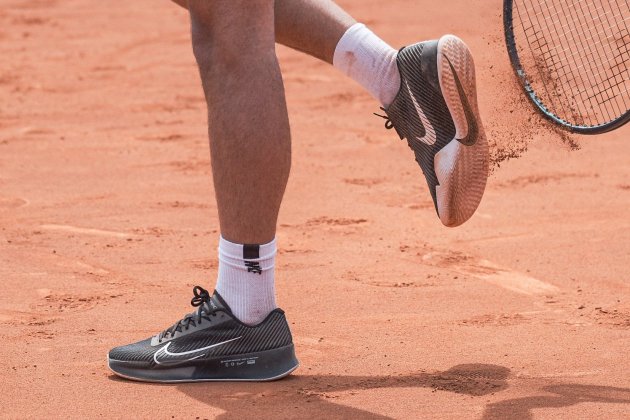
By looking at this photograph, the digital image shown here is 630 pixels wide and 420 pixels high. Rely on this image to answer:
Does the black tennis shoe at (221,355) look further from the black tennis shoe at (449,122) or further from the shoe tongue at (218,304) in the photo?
the black tennis shoe at (449,122)

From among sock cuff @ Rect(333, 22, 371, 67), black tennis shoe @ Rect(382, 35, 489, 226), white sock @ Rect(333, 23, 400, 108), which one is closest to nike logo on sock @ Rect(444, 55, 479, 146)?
black tennis shoe @ Rect(382, 35, 489, 226)

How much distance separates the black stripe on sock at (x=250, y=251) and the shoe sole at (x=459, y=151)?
1.44 feet

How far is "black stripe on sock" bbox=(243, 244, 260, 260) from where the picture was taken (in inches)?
89.0

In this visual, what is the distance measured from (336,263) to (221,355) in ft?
3.15

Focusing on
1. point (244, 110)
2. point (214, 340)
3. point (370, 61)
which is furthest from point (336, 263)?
point (244, 110)

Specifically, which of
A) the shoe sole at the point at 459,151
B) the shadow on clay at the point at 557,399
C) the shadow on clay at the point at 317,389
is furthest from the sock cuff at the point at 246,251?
the shadow on clay at the point at 557,399

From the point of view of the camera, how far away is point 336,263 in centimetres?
326

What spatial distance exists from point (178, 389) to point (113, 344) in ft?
1.12

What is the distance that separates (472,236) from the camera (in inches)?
139

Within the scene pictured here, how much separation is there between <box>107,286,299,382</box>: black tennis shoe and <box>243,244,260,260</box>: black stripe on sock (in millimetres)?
144

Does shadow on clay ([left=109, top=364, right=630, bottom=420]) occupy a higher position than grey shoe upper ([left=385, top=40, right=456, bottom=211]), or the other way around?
grey shoe upper ([left=385, top=40, right=456, bottom=211])

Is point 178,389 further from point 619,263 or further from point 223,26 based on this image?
point 619,263

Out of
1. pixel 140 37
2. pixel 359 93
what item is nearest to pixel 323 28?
pixel 359 93

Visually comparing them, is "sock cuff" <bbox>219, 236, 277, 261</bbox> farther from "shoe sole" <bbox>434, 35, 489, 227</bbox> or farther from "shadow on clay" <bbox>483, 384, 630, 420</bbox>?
"shadow on clay" <bbox>483, 384, 630, 420</bbox>
